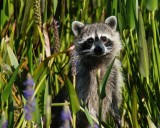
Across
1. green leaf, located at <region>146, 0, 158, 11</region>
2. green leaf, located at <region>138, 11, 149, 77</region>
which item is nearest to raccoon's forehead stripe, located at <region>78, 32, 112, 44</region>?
green leaf, located at <region>146, 0, 158, 11</region>

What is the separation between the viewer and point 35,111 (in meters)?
2.82

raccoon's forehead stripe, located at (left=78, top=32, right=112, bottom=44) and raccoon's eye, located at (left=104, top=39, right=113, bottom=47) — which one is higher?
raccoon's forehead stripe, located at (left=78, top=32, right=112, bottom=44)

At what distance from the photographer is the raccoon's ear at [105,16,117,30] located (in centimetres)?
484

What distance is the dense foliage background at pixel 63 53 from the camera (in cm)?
359

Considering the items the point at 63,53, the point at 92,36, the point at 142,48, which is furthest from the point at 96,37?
the point at 63,53

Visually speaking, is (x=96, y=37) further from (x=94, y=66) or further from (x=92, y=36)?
(x=94, y=66)

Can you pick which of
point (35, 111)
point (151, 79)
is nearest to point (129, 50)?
point (151, 79)

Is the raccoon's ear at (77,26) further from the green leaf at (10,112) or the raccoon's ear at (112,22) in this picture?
the green leaf at (10,112)

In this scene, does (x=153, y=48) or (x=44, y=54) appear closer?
(x=44, y=54)

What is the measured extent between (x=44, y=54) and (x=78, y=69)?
127 centimetres

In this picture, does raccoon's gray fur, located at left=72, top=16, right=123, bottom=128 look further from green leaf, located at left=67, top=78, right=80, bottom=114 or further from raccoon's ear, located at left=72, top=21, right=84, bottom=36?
green leaf, located at left=67, top=78, right=80, bottom=114

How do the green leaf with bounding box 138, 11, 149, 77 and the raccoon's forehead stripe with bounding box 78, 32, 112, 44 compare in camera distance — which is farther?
the raccoon's forehead stripe with bounding box 78, 32, 112, 44

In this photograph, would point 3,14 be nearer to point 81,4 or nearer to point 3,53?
point 3,53

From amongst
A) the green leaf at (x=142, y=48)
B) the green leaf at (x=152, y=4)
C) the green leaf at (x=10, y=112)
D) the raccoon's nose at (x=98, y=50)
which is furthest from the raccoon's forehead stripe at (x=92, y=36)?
the green leaf at (x=10, y=112)
